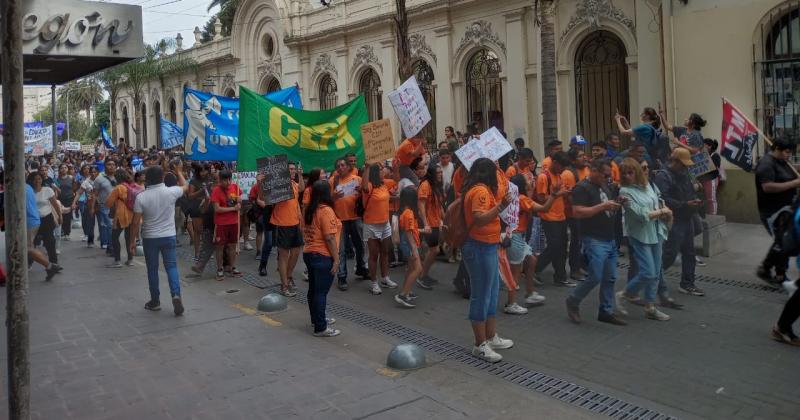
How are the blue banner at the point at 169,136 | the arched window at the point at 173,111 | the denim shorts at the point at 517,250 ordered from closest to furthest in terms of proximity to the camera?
the denim shorts at the point at 517,250 → the blue banner at the point at 169,136 → the arched window at the point at 173,111

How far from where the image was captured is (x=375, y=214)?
8.26m

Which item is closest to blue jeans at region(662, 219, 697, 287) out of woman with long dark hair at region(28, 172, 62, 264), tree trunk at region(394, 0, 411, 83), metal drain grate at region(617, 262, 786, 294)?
metal drain grate at region(617, 262, 786, 294)

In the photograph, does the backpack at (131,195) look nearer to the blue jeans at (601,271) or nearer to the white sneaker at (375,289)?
the white sneaker at (375,289)

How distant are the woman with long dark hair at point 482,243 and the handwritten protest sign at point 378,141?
331 centimetres

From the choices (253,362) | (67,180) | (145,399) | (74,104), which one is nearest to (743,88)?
(253,362)

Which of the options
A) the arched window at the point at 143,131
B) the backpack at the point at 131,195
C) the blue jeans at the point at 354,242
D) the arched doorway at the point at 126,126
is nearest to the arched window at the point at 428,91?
the backpack at the point at 131,195

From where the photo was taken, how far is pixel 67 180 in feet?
45.8

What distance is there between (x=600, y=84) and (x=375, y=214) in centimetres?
936

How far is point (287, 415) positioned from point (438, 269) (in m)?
5.29

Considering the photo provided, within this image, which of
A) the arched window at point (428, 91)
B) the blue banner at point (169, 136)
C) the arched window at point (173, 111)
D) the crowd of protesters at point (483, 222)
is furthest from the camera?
the arched window at point (173, 111)

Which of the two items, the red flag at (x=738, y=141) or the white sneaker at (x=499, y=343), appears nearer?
the white sneaker at (x=499, y=343)

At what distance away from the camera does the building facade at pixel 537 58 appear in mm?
11828

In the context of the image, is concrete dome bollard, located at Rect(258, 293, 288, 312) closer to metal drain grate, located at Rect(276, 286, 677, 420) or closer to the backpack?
metal drain grate, located at Rect(276, 286, 677, 420)

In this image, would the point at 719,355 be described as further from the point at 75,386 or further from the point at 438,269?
the point at 75,386
